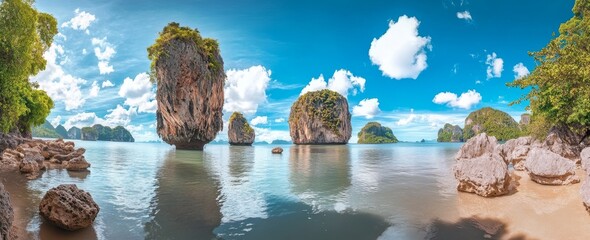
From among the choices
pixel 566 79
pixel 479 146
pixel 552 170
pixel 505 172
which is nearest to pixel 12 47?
pixel 505 172

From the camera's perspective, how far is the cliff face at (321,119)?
128 m

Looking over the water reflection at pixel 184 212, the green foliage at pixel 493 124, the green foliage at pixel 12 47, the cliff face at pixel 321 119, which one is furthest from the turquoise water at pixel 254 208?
the green foliage at pixel 493 124

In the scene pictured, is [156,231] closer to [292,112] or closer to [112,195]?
[112,195]

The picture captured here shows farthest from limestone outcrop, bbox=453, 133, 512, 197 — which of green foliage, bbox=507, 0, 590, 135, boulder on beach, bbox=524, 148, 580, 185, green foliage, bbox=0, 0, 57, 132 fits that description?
green foliage, bbox=0, 0, 57, 132

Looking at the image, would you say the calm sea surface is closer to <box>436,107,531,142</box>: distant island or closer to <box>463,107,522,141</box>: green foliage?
<box>436,107,531,142</box>: distant island

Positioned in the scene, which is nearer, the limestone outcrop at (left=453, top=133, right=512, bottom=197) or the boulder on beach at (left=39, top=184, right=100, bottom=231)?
the boulder on beach at (left=39, top=184, right=100, bottom=231)

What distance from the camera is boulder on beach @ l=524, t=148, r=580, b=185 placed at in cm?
1372

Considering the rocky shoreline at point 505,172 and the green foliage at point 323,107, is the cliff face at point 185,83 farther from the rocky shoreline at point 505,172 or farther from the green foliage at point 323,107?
the green foliage at point 323,107

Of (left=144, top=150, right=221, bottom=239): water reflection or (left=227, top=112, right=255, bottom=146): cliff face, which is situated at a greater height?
(left=227, top=112, right=255, bottom=146): cliff face

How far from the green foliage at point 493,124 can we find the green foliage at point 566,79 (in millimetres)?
121256

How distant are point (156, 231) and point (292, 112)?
138548mm

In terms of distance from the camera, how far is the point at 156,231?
366 inches

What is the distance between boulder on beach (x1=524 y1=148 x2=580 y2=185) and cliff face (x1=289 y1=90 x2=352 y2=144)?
111247mm

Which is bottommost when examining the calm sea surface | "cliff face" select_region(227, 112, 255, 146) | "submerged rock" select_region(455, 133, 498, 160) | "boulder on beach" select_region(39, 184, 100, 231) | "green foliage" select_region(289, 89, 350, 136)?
the calm sea surface
